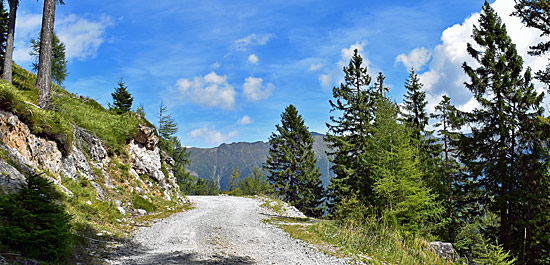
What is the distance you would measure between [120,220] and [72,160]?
388 centimetres

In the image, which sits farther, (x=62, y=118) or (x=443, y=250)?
(x=62, y=118)

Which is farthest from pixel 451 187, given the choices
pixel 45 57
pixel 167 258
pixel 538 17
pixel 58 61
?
pixel 58 61

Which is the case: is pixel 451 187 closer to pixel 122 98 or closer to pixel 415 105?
pixel 415 105

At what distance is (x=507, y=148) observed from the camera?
56.4 feet

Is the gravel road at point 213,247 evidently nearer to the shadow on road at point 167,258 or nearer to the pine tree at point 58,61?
the shadow on road at point 167,258

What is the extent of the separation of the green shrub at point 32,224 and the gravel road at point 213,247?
6.73ft

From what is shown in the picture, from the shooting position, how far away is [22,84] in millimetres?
18625

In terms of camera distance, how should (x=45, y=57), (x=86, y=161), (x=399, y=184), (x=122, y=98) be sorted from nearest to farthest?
(x=45, y=57) < (x=399, y=184) < (x=86, y=161) < (x=122, y=98)

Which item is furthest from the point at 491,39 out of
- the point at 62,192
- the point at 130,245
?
the point at 62,192

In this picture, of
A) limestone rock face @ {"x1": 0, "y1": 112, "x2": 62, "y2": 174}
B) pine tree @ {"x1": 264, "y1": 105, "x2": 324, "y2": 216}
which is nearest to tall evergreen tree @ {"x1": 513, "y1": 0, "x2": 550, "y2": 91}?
limestone rock face @ {"x1": 0, "y1": 112, "x2": 62, "y2": 174}

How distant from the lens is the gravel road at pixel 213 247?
8.53 m

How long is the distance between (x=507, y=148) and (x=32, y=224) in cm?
2085

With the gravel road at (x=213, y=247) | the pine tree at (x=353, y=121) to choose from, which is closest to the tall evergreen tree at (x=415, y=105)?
the pine tree at (x=353, y=121)

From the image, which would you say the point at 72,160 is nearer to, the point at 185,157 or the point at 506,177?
the point at 506,177
